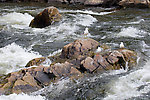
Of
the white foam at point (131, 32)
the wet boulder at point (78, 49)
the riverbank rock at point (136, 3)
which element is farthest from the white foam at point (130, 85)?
the riverbank rock at point (136, 3)

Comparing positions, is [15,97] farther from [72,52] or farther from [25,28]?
[25,28]

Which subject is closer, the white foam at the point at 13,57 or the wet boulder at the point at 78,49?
the wet boulder at the point at 78,49

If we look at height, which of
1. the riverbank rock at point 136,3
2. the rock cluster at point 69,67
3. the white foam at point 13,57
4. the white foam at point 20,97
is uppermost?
the riverbank rock at point 136,3

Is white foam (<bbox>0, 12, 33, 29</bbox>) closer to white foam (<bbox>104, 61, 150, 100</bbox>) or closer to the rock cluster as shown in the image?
the rock cluster

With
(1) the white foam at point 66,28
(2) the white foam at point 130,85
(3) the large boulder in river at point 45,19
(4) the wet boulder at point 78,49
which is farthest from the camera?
(3) the large boulder in river at point 45,19

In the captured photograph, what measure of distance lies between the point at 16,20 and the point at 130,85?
10.8 meters

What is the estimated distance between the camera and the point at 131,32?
35.3 ft

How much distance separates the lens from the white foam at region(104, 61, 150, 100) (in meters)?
5.43

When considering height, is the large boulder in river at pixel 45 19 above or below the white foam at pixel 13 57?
above

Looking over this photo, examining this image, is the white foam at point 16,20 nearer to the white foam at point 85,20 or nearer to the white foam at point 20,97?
the white foam at point 85,20

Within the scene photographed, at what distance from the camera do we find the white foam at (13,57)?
7390 millimetres

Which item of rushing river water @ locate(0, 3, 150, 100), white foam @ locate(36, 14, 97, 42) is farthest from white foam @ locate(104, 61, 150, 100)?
white foam @ locate(36, 14, 97, 42)

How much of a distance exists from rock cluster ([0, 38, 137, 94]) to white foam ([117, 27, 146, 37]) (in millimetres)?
3222

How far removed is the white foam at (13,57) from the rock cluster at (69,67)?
2.48ft
